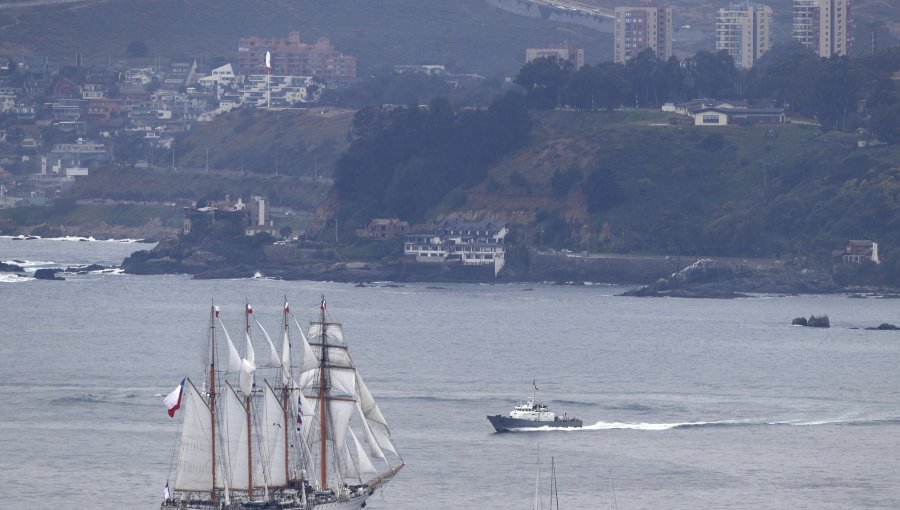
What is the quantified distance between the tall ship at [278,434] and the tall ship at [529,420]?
61.6 ft

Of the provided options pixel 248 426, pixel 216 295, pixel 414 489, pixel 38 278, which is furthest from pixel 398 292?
pixel 248 426

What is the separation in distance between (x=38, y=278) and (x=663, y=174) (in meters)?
49.6

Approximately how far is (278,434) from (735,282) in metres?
94.8

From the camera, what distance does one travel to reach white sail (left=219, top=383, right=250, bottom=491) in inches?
2443

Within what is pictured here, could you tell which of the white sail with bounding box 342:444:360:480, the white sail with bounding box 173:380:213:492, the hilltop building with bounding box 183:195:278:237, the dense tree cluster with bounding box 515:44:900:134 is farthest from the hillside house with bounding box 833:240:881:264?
the white sail with bounding box 173:380:213:492

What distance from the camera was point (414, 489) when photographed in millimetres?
71312

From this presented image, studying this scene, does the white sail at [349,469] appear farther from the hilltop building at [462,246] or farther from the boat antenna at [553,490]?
the hilltop building at [462,246]

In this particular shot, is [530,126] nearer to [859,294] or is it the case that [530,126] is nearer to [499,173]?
[499,173]

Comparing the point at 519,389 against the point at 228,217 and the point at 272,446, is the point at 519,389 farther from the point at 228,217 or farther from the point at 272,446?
the point at 228,217

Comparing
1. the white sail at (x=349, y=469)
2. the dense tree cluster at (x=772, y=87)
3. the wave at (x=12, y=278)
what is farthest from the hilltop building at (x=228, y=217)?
the white sail at (x=349, y=469)

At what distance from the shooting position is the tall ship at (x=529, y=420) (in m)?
85.1

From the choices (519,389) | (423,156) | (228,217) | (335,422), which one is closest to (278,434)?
(335,422)

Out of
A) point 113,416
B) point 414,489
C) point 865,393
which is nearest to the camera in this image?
point 414,489

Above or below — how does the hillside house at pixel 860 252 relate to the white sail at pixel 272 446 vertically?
below
